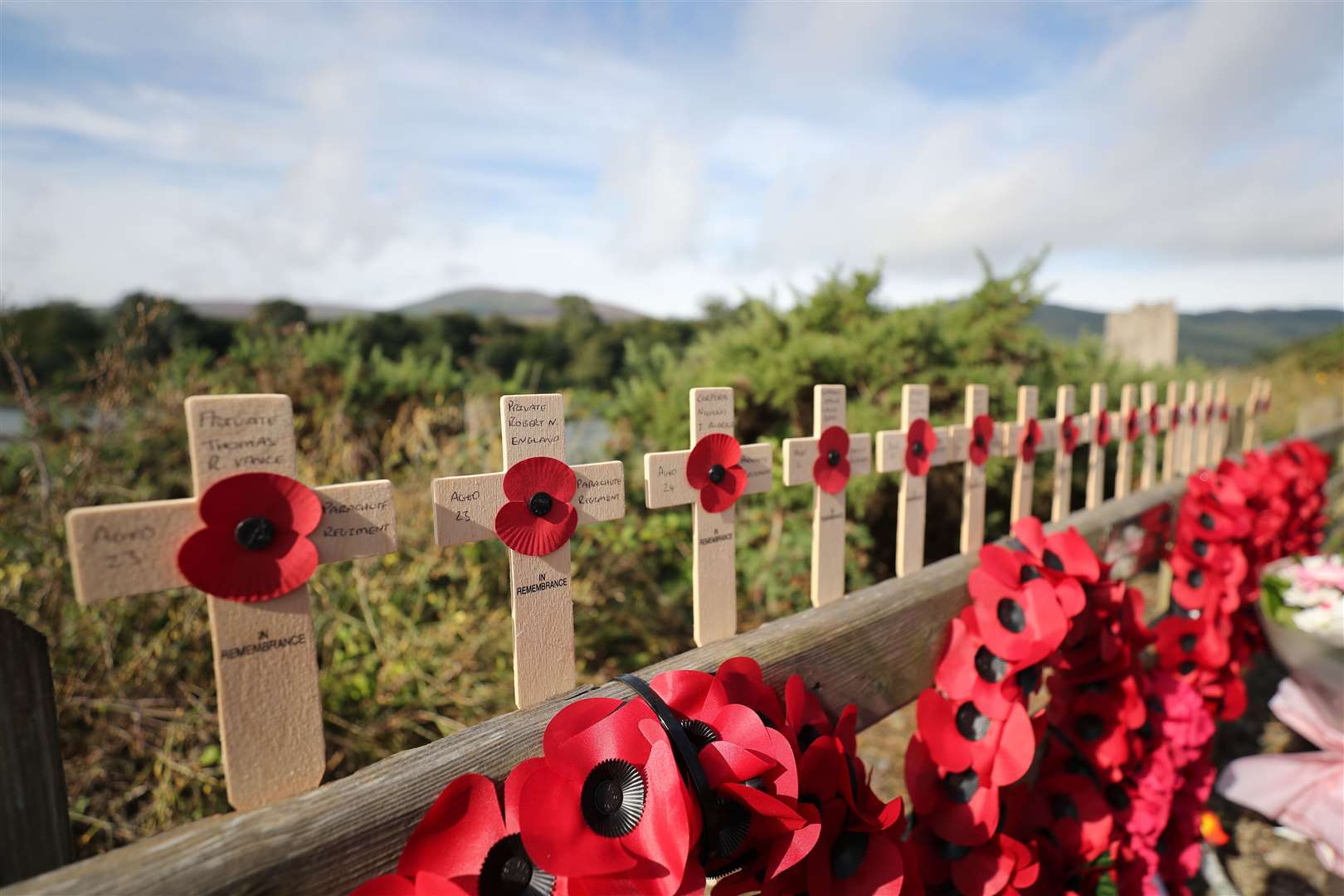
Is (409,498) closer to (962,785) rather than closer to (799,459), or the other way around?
(799,459)

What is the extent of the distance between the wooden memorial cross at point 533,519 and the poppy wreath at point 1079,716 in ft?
2.56

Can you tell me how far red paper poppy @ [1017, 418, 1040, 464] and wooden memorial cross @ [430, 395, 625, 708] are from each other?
1.55 m

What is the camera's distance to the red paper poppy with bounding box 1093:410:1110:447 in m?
2.60

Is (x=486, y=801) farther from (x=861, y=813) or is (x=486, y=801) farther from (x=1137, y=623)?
(x=1137, y=623)

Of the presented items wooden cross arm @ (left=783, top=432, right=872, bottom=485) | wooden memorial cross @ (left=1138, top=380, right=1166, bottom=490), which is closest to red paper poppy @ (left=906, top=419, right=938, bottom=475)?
wooden cross arm @ (left=783, top=432, right=872, bottom=485)

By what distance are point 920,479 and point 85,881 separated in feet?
5.29

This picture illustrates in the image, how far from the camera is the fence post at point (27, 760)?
712 millimetres

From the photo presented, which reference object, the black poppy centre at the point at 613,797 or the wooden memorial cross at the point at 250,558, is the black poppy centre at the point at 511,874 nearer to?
the black poppy centre at the point at 613,797

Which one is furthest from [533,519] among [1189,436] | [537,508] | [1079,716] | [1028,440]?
[1189,436]

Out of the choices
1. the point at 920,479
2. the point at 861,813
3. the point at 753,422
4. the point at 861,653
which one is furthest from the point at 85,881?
the point at 753,422

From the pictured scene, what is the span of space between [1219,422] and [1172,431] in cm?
85

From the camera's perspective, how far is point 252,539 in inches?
28.7

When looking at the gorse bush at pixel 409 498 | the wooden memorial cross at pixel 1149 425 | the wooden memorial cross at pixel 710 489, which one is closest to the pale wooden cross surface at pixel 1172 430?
the wooden memorial cross at pixel 1149 425

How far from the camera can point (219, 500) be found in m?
0.70
